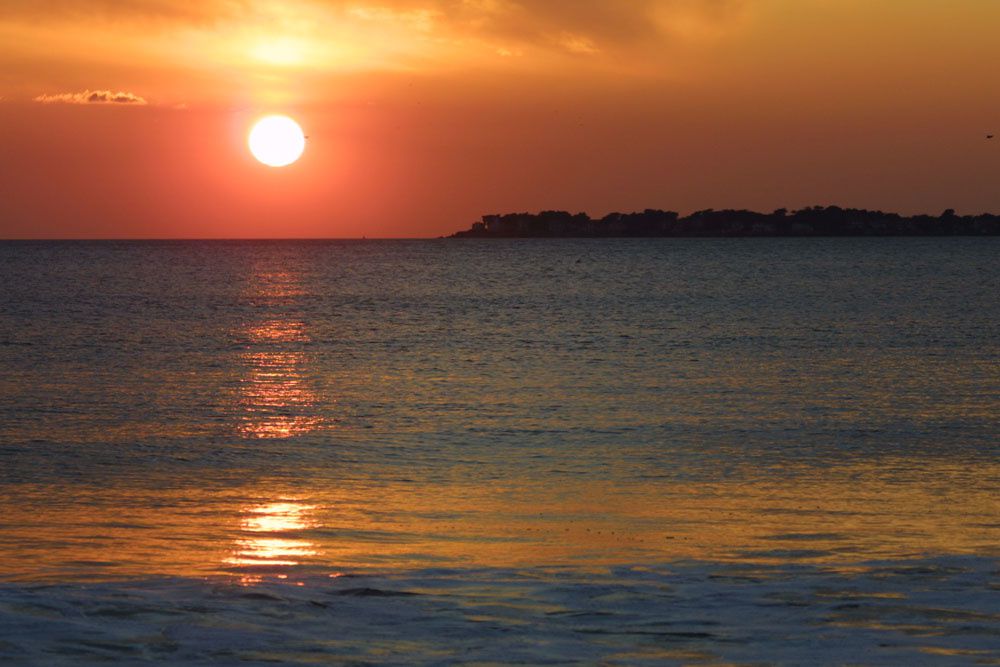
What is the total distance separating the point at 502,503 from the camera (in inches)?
624

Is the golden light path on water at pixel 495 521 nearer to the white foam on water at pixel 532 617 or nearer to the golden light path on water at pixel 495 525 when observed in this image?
the golden light path on water at pixel 495 525

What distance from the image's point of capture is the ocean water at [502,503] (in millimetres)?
9531

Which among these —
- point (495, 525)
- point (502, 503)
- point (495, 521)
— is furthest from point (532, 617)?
point (502, 503)

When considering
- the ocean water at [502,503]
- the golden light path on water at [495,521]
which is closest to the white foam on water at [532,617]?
the ocean water at [502,503]

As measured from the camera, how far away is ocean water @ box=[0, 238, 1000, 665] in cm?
953

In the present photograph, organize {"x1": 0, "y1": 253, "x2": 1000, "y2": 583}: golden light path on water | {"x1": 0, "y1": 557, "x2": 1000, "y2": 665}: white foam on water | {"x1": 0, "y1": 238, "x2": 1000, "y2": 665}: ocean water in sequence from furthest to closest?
1. {"x1": 0, "y1": 253, "x2": 1000, "y2": 583}: golden light path on water
2. {"x1": 0, "y1": 238, "x2": 1000, "y2": 665}: ocean water
3. {"x1": 0, "y1": 557, "x2": 1000, "y2": 665}: white foam on water

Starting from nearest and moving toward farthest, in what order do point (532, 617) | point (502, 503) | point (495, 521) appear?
point (532, 617) < point (495, 521) < point (502, 503)

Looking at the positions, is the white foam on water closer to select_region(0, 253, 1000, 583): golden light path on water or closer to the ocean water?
the ocean water

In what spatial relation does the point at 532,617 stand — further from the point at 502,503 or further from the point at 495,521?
the point at 502,503

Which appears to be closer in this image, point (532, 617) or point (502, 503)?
point (532, 617)

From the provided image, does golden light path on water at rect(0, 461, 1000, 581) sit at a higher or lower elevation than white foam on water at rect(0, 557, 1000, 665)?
lower

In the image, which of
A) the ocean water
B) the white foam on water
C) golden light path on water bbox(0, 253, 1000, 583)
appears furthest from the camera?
golden light path on water bbox(0, 253, 1000, 583)

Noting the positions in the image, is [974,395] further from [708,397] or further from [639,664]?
[639,664]

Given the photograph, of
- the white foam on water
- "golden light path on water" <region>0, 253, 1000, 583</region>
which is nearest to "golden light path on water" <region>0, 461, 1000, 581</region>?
"golden light path on water" <region>0, 253, 1000, 583</region>
